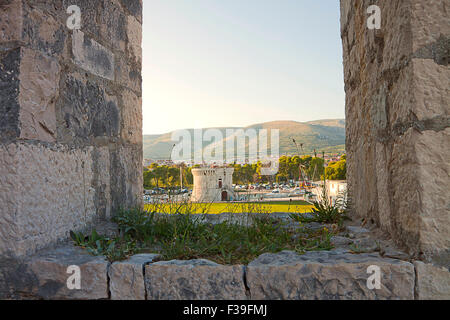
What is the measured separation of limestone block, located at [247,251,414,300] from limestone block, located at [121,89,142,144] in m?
1.58

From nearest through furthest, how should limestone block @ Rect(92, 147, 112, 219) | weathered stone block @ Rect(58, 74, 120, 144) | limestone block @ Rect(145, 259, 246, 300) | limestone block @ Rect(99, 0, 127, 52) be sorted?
limestone block @ Rect(145, 259, 246, 300)
weathered stone block @ Rect(58, 74, 120, 144)
limestone block @ Rect(92, 147, 112, 219)
limestone block @ Rect(99, 0, 127, 52)

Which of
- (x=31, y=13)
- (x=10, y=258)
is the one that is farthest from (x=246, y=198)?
(x=31, y=13)

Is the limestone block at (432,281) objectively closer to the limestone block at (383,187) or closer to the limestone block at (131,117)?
the limestone block at (383,187)

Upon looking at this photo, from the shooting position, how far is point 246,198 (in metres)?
2.66

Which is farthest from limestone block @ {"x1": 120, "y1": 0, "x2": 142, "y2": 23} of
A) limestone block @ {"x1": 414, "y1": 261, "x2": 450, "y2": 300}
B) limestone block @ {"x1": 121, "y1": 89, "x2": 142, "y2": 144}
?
limestone block @ {"x1": 414, "y1": 261, "x2": 450, "y2": 300}

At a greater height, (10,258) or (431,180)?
(431,180)

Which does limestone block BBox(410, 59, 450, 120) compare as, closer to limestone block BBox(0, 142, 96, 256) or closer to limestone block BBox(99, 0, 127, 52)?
limestone block BBox(0, 142, 96, 256)

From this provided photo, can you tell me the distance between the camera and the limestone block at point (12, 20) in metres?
1.70

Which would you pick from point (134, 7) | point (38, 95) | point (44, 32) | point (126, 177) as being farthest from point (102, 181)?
point (134, 7)

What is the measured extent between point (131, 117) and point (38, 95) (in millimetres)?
949

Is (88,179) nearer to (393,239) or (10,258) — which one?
(10,258)

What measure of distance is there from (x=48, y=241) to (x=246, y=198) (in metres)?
1.40

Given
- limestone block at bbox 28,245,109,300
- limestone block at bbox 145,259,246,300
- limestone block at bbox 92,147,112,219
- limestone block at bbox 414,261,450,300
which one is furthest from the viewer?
limestone block at bbox 92,147,112,219

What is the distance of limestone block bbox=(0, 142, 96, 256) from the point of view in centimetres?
163
